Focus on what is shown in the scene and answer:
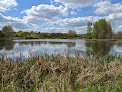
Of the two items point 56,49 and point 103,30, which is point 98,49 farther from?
point 103,30

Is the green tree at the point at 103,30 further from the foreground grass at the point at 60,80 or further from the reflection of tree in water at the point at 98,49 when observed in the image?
the foreground grass at the point at 60,80

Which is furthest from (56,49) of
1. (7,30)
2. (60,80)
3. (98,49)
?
(7,30)

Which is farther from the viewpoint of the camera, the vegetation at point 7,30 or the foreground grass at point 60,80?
the vegetation at point 7,30

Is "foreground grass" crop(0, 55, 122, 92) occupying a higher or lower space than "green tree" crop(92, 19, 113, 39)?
lower

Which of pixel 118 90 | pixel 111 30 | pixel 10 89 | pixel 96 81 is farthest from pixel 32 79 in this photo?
pixel 111 30

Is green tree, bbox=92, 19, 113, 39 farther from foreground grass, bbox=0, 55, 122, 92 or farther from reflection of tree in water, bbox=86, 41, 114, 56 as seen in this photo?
foreground grass, bbox=0, 55, 122, 92

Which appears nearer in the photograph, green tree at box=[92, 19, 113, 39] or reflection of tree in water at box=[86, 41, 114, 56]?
reflection of tree in water at box=[86, 41, 114, 56]

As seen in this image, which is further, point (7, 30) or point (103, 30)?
point (103, 30)

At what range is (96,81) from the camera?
4.24 meters

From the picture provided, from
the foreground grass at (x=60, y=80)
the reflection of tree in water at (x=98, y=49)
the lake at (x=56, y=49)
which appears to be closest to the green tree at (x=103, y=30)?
the lake at (x=56, y=49)

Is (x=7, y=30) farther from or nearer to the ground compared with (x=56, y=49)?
farther from the ground

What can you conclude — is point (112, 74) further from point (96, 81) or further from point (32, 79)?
point (32, 79)

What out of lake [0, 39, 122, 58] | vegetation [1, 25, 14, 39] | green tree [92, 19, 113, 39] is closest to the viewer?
lake [0, 39, 122, 58]

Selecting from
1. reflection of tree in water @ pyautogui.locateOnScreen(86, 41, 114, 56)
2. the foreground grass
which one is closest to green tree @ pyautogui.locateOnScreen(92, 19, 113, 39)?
reflection of tree in water @ pyautogui.locateOnScreen(86, 41, 114, 56)
